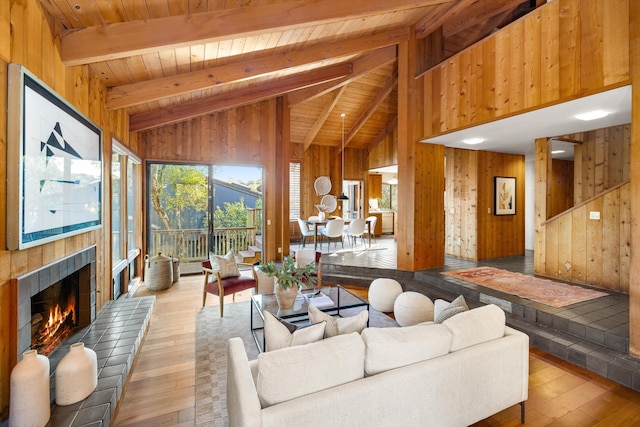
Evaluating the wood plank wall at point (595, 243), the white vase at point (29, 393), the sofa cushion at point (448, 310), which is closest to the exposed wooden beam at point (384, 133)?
the wood plank wall at point (595, 243)

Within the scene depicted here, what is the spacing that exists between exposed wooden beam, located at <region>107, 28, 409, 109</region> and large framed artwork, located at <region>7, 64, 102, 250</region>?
94 centimetres

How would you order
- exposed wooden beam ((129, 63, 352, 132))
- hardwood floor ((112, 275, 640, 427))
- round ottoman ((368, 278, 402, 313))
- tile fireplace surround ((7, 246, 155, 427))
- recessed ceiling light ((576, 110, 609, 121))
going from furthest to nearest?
1. exposed wooden beam ((129, 63, 352, 132))
2. round ottoman ((368, 278, 402, 313))
3. recessed ceiling light ((576, 110, 609, 121))
4. hardwood floor ((112, 275, 640, 427))
5. tile fireplace surround ((7, 246, 155, 427))

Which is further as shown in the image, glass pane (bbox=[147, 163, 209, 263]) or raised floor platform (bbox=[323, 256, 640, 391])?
glass pane (bbox=[147, 163, 209, 263])

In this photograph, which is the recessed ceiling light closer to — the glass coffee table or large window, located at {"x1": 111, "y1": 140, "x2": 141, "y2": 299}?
the glass coffee table

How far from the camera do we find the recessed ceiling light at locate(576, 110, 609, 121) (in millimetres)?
3457

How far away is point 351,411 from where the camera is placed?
4.89 ft

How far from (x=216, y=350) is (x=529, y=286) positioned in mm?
4103

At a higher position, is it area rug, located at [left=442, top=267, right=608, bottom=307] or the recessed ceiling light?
the recessed ceiling light

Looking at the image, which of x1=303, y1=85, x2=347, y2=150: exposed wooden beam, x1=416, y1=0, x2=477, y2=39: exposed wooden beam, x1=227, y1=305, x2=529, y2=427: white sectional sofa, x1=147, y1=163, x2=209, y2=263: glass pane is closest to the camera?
x1=227, y1=305, x2=529, y2=427: white sectional sofa

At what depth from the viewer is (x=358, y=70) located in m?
5.75

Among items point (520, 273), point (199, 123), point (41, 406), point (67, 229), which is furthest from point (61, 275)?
point (520, 273)

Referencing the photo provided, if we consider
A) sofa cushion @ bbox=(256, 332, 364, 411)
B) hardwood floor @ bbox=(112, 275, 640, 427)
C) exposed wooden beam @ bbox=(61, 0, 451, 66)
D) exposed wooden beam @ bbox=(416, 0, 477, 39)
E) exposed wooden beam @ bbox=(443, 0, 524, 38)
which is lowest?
hardwood floor @ bbox=(112, 275, 640, 427)

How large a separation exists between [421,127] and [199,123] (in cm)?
412

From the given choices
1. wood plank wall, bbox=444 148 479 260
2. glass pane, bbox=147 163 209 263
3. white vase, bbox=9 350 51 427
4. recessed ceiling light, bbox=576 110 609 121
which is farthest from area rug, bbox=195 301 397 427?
recessed ceiling light, bbox=576 110 609 121
